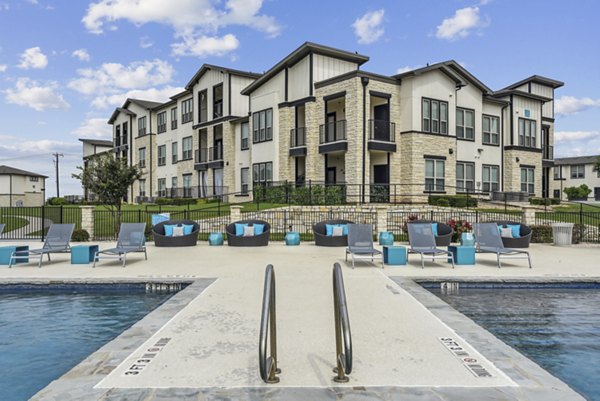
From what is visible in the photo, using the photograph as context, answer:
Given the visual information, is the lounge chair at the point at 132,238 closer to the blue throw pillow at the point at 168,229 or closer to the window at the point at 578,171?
the blue throw pillow at the point at 168,229

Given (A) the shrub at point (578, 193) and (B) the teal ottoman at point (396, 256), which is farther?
(A) the shrub at point (578, 193)

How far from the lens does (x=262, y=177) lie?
30969 mm

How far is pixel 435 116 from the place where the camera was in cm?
2753

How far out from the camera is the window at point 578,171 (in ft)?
209

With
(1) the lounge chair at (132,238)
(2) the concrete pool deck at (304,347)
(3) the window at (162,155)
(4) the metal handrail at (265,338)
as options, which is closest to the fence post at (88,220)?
(1) the lounge chair at (132,238)

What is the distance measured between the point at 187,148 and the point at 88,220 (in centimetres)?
2280

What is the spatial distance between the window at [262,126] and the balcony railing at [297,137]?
1.75 metres

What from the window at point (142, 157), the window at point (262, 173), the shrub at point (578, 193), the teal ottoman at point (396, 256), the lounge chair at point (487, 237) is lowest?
the teal ottoman at point (396, 256)

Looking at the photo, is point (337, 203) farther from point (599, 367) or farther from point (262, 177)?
point (599, 367)

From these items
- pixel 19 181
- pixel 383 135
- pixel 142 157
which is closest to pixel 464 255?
pixel 383 135

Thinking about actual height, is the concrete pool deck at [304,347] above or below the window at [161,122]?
below

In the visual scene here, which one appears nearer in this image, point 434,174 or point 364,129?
point 364,129

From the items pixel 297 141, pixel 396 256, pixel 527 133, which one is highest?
pixel 527 133

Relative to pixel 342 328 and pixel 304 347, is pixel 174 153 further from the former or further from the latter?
pixel 342 328
